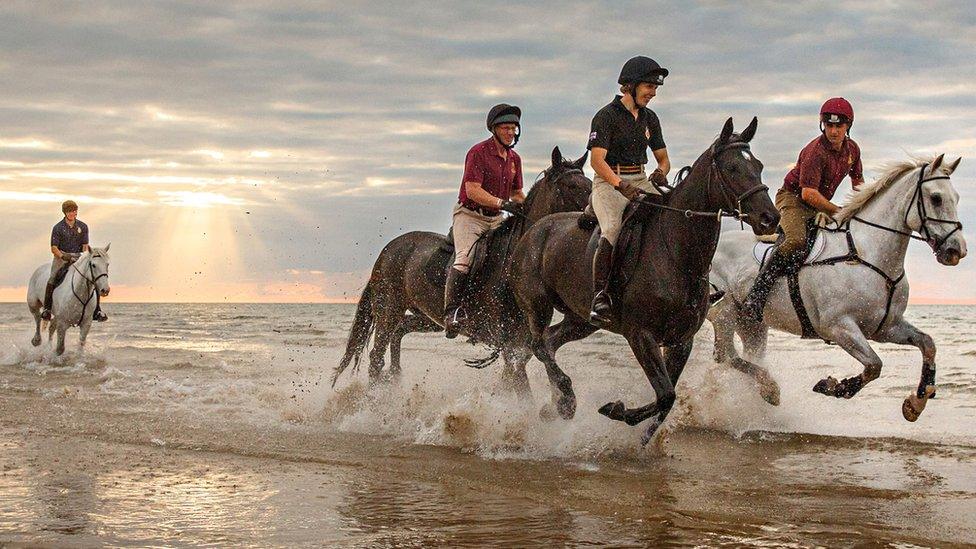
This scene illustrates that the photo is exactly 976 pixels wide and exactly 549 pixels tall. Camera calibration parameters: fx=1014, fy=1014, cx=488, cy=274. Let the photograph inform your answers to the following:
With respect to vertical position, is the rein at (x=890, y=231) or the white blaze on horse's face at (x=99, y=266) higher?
the rein at (x=890, y=231)

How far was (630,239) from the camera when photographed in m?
7.95

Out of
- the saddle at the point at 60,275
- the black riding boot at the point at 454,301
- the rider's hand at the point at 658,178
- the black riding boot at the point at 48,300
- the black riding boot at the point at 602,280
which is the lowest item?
the black riding boot at the point at 48,300

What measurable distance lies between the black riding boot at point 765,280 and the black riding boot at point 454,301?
2.88m

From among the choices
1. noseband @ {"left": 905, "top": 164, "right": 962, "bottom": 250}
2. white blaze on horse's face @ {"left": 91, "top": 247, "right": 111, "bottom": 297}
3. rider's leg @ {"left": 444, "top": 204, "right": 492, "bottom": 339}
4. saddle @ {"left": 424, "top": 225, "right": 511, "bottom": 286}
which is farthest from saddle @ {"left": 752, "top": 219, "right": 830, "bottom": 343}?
white blaze on horse's face @ {"left": 91, "top": 247, "right": 111, "bottom": 297}

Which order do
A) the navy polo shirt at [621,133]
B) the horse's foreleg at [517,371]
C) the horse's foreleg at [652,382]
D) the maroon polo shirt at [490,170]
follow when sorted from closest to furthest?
the horse's foreleg at [652,382] < the navy polo shirt at [621,133] < the horse's foreleg at [517,371] < the maroon polo shirt at [490,170]

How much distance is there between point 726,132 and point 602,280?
1497 millimetres

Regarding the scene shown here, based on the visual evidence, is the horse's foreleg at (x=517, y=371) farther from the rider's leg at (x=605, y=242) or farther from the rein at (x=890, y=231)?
the rein at (x=890, y=231)

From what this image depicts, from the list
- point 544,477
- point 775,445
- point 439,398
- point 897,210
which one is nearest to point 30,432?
point 439,398

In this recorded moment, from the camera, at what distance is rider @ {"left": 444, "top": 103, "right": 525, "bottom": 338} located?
984 cm

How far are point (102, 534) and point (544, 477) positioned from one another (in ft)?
10.4

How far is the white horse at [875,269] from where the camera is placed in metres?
8.78

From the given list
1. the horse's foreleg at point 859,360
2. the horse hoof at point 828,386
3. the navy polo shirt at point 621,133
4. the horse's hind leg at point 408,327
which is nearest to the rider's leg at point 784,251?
the horse's foreleg at point 859,360

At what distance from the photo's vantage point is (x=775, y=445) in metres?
9.42

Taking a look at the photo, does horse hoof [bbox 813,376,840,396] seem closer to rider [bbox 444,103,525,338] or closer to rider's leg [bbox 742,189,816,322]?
rider's leg [bbox 742,189,816,322]
